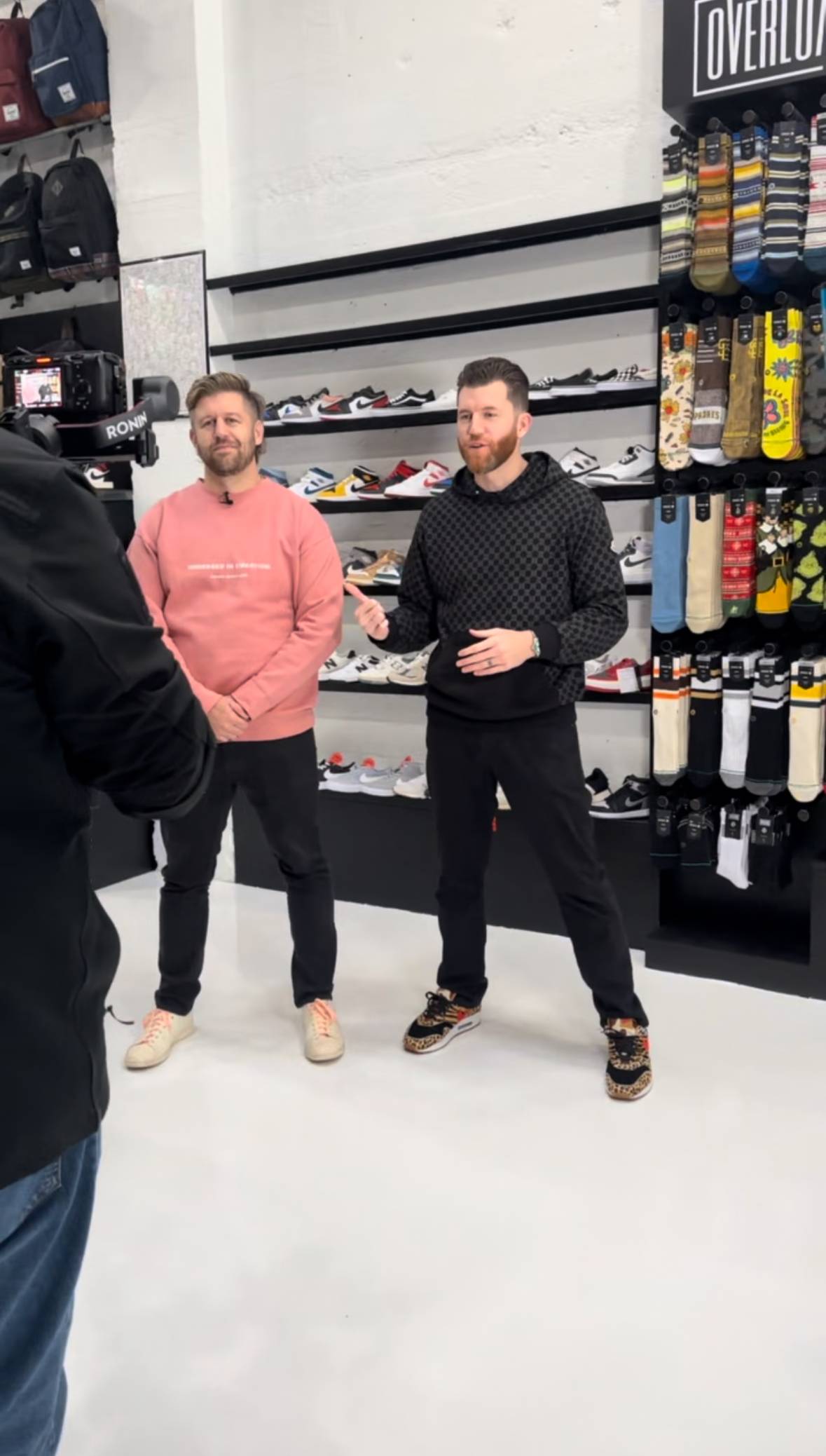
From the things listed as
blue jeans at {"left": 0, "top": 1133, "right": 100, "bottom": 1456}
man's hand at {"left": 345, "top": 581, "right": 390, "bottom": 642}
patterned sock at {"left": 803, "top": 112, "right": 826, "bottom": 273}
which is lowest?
blue jeans at {"left": 0, "top": 1133, "right": 100, "bottom": 1456}

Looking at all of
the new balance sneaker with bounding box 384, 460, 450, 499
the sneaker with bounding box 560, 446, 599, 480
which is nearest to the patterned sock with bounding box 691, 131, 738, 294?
the sneaker with bounding box 560, 446, 599, 480

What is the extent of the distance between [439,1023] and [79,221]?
3.55 metres

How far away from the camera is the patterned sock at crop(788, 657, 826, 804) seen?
3123 mm

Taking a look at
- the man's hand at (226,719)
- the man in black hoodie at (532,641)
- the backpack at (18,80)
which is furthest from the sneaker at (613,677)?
the backpack at (18,80)

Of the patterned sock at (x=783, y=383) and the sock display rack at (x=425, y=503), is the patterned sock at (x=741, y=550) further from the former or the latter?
the sock display rack at (x=425, y=503)

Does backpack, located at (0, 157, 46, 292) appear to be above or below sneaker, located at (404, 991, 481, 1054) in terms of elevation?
above

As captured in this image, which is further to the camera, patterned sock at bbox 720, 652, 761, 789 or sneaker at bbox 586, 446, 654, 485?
sneaker at bbox 586, 446, 654, 485

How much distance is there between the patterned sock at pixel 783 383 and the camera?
10.0ft

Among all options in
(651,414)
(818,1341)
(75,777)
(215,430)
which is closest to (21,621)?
(75,777)

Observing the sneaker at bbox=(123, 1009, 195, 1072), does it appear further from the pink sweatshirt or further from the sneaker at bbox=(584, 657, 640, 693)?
the sneaker at bbox=(584, 657, 640, 693)

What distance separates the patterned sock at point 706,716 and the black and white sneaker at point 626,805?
23 centimetres

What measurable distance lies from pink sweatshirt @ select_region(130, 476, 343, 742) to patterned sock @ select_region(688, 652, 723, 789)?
1.18m

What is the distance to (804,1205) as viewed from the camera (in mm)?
2146

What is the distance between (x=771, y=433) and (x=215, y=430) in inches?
59.7
